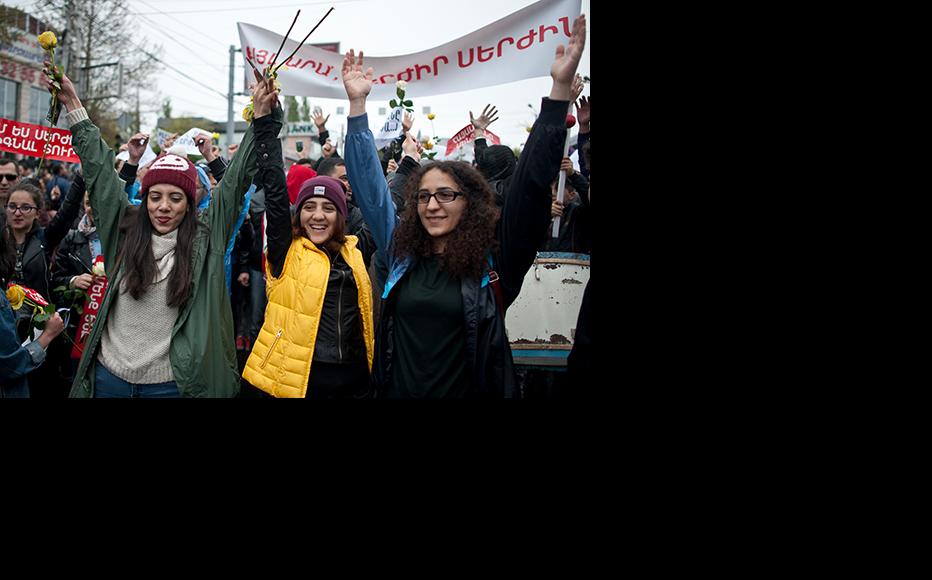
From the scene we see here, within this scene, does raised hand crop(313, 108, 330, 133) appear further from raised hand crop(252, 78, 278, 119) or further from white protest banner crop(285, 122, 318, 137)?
white protest banner crop(285, 122, 318, 137)

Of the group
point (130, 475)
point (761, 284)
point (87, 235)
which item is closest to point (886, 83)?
point (761, 284)

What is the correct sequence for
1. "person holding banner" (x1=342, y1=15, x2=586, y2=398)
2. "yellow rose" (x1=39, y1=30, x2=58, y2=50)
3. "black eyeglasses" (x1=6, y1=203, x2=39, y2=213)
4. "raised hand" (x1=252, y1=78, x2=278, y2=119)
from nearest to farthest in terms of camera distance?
1. "person holding banner" (x1=342, y1=15, x2=586, y2=398)
2. "yellow rose" (x1=39, y1=30, x2=58, y2=50)
3. "raised hand" (x1=252, y1=78, x2=278, y2=119)
4. "black eyeglasses" (x1=6, y1=203, x2=39, y2=213)

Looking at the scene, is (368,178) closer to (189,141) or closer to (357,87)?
(357,87)

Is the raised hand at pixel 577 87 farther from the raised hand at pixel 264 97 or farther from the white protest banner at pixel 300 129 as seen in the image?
the white protest banner at pixel 300 129

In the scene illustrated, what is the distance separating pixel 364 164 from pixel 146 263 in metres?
0.98

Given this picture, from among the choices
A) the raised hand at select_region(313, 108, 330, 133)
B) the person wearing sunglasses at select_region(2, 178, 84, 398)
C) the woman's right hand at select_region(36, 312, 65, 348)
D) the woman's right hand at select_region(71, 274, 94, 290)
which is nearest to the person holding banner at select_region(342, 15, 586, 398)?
the woman's right hand at select_region(36, 312, 65, 348)

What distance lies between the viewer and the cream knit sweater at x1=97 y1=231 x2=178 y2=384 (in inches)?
110

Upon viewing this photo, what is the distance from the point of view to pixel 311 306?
2.94 meters

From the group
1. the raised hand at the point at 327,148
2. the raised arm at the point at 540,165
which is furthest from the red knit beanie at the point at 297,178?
the raised arm at the point at 540,165

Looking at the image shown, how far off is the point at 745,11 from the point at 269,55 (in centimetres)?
242

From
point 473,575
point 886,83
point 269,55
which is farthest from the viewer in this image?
point 269,55

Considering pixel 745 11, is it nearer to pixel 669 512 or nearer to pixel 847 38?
pixel 847 38

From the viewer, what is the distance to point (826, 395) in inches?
81.4

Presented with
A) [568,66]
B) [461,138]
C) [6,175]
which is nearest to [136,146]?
[6,175]
